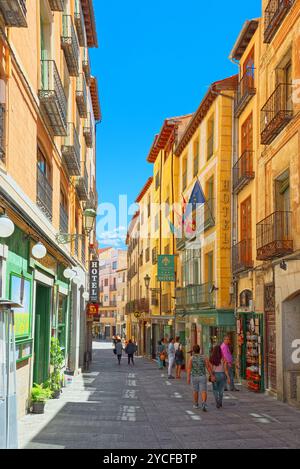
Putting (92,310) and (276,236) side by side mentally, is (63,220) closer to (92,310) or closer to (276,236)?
(276,236)

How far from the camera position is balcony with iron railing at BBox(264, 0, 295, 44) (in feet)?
53.0

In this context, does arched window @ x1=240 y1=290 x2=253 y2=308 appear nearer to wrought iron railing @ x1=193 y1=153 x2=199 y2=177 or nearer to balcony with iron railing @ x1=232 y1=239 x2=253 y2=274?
balcony with iron railing @ x1=232 y1=239 x2=253 y2=274

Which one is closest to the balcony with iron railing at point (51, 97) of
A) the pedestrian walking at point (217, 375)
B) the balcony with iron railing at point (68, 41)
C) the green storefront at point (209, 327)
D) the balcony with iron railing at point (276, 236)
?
the balcony with iron railing at point (68, 41)

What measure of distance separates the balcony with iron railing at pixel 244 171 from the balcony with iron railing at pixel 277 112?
228 cm

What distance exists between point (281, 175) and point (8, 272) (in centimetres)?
913

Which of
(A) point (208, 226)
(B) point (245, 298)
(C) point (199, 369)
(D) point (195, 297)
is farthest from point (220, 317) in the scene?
(C) point (199, 369)

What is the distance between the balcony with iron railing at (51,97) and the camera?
46.7 feet

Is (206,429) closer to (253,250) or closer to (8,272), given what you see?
(8,272)

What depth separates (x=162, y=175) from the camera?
40750 mm

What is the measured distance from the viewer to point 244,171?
2095 centimetres

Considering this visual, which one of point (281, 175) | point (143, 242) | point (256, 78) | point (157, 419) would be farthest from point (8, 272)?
point (143, 242)

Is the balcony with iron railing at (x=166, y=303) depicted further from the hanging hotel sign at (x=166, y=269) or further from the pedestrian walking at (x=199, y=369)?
the pedestrian walking at (x=199, y=369)

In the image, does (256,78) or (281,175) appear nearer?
(281,175)

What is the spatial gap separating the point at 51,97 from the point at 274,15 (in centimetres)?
694
